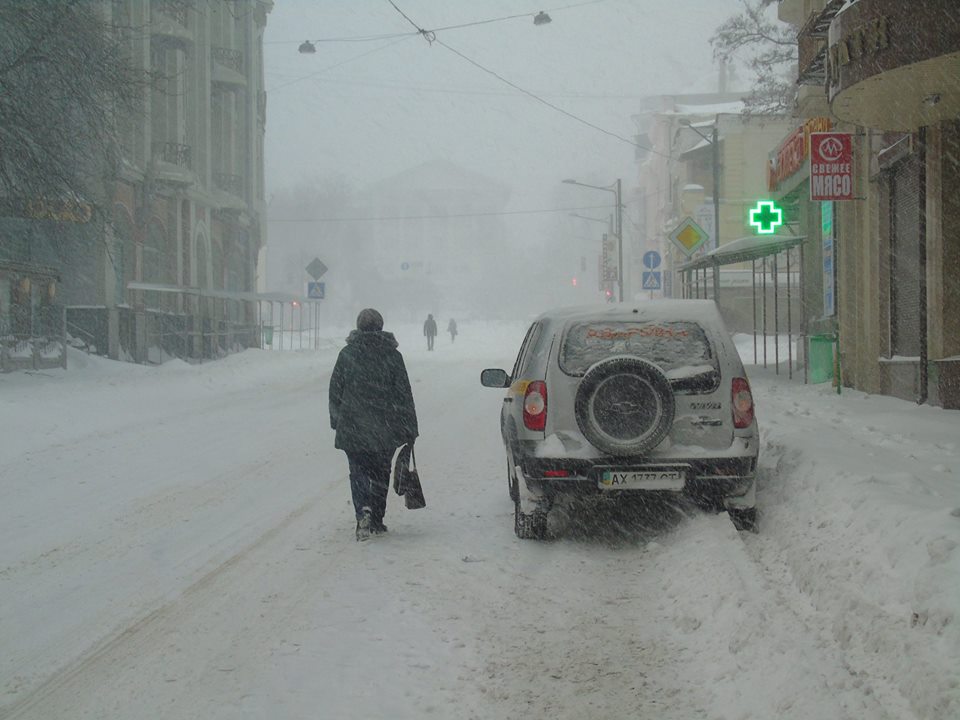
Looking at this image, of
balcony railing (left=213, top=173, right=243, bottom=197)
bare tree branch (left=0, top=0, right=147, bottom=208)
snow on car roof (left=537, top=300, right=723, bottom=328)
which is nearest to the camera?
snow on car roof (left=537, top=300, right=723, bottom=328)

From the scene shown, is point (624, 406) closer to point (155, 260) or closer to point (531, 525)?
point (531, 525)

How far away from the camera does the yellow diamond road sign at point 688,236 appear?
21.7 metres

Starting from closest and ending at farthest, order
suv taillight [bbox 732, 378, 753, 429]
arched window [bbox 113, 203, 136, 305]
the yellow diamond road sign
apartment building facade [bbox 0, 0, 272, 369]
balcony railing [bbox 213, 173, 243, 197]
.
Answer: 1. suv taillight [bbox 732, 378, 753, 429]
2. the yellow diamond road sign
3. apartment building facade [bbox 0, 0, 272, 369]
4. arched window [bbox 113, 203, 136, 305]
5. balcony railing [bbox 213, 173, 243, 197]

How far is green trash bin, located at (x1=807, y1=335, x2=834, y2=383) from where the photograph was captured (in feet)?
59.8

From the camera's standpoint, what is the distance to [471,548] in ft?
22.1

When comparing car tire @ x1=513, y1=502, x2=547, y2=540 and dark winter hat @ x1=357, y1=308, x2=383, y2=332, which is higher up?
dark winter hat @ x1=357, y1=308, x2=383, y2=332

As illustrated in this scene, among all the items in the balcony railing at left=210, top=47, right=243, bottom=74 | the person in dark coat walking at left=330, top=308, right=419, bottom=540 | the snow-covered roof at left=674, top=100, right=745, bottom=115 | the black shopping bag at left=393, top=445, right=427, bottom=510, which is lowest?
the black shopping bag at left=393, top=445, right=427, bottom=510

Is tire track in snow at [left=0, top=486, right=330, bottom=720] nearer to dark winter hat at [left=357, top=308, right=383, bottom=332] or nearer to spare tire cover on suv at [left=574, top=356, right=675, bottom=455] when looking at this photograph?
dark winter hat at [left=357, top=308, right=383, bottom=332]

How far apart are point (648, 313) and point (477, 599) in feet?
8.53

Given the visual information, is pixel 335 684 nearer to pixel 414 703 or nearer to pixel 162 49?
pixel 414 703

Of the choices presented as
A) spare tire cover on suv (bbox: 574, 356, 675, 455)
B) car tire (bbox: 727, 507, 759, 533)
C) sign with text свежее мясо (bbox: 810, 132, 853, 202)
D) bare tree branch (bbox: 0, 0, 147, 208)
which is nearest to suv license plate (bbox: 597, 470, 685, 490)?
spare tire cover on suv (bbox: 574, 356, 675, 455)

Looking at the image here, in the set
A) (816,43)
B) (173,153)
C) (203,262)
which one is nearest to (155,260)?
(173,153)

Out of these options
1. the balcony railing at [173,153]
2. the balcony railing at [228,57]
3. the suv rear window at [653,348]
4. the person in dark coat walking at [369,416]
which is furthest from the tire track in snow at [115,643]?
the balcony railing at [228,57]

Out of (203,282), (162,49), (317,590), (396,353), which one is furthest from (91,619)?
(203,282)
